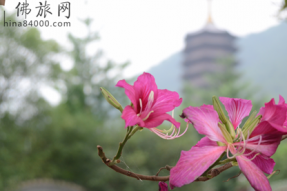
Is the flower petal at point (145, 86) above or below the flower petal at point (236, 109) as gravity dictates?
above

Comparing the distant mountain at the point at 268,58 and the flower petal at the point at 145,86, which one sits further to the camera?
the distant mountain at the point at 268,58

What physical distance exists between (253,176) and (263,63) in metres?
28.7

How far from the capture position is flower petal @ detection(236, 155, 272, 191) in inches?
6.9

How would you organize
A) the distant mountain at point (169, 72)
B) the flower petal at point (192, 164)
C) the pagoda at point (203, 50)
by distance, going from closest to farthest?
1. the flower petal at point (192, 164)
2. the pagoda at point (203, 50)
3. the distant mountain at point (169, 72)

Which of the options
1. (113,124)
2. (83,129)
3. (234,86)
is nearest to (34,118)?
(83,129)

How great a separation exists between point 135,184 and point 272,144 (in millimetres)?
4951

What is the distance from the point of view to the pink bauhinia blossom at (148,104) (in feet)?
0.60

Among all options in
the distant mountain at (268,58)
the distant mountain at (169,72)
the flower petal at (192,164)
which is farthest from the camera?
the distant mountain at (169,72)

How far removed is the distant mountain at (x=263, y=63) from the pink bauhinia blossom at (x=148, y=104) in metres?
20.3

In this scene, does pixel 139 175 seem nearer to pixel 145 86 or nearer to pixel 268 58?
pixel 145 86

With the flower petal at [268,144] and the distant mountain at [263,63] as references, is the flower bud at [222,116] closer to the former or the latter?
the flower petal at [268,144]

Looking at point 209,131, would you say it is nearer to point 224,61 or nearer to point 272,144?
point 272,144

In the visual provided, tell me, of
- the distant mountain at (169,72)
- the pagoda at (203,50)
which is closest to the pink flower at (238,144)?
the pagoda at (203,50)

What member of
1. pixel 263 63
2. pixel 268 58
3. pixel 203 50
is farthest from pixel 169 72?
pixel 203 50
